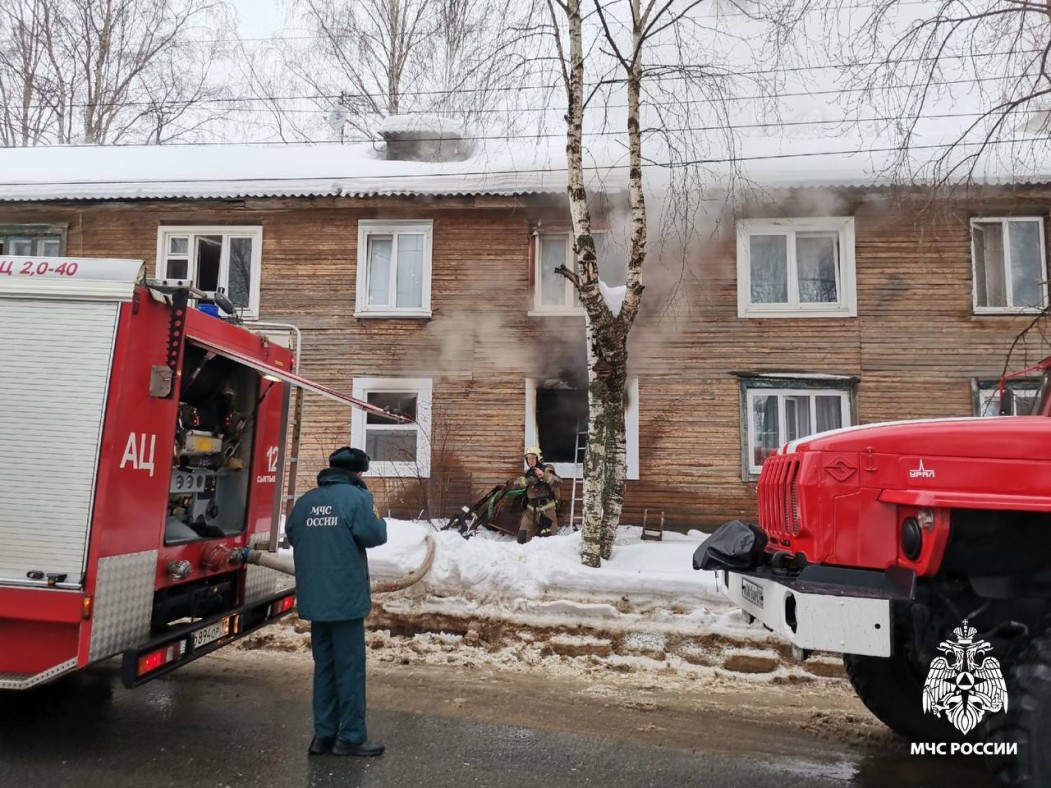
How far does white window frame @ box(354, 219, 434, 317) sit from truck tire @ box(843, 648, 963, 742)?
9.52m

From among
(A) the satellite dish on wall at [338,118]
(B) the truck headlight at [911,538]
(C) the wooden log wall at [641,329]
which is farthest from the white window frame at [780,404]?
(A) the satellite dish on wall at [338,118]

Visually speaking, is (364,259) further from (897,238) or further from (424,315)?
(897,238)

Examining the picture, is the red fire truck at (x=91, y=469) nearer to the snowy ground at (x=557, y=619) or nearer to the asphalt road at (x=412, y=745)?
the asphalt road at (x=412, y=745)

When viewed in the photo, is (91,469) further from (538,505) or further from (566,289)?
(566,289)

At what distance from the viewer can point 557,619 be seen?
671 cm

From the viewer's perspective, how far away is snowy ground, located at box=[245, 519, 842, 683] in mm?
5703

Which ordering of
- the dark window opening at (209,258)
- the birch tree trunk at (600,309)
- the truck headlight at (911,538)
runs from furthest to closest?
1. the dark window opening at (209,258)
2. the birch tree trunk at (600,309)
3. the truck headlight at (911,538)

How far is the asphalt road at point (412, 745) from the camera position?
360cm

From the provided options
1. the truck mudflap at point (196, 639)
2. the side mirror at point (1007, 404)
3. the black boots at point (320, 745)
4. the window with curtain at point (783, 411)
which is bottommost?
the black boots at point (320, 745)

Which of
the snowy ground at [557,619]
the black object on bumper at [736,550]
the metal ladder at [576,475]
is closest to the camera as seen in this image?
the black object on bumper at [736,550]

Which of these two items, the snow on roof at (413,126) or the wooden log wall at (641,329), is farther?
the snow on roof at (413,126)

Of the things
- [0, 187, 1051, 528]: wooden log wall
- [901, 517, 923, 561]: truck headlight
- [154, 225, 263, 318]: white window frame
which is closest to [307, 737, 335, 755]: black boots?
[901, 517, 923, 561]: truck headlight

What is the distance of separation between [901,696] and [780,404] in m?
8.00

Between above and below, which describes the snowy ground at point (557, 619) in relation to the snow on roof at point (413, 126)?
below
